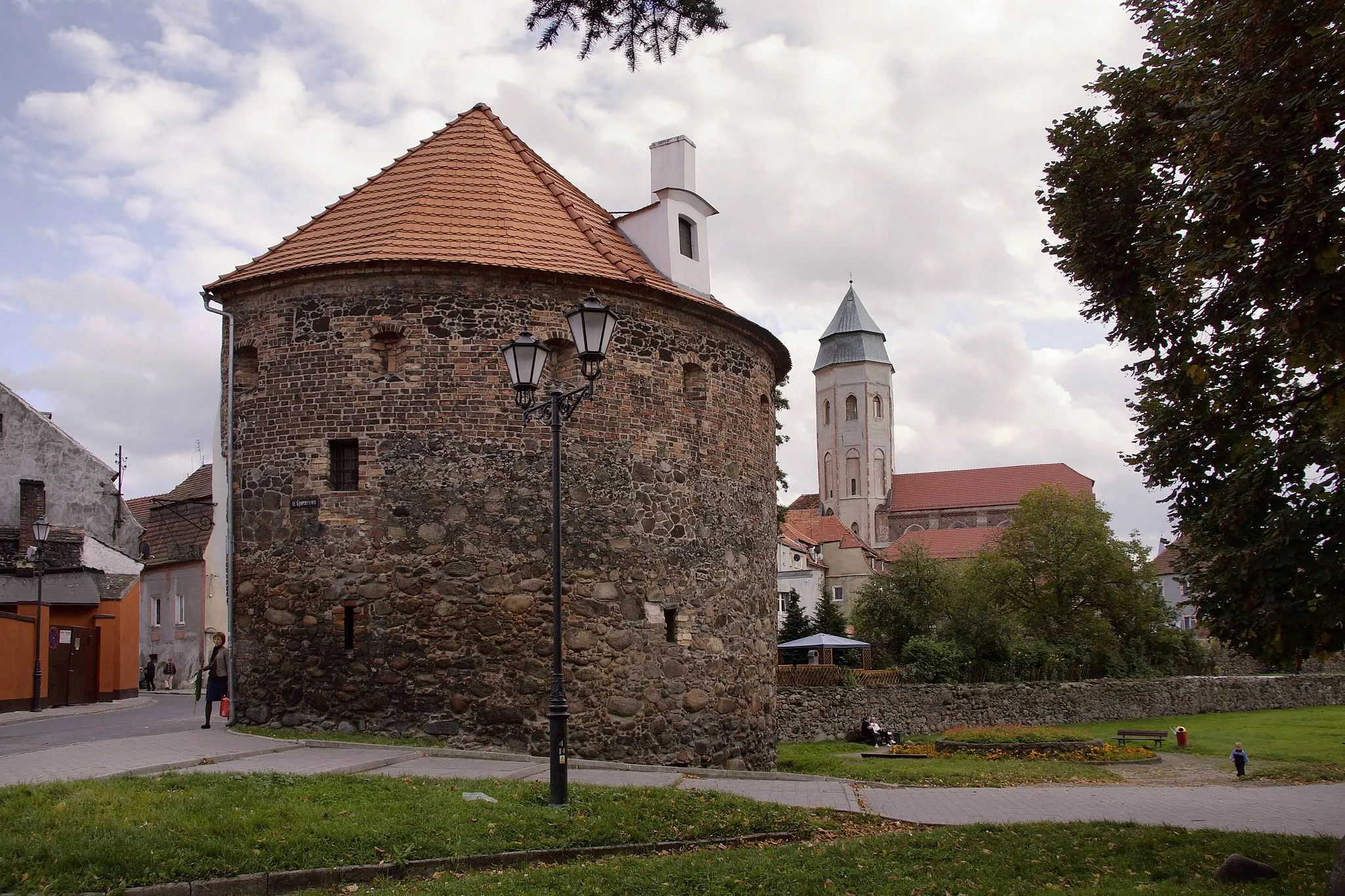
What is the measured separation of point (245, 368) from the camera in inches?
614

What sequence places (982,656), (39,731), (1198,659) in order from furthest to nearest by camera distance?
(1198,659) < (982,656) < (39,731)

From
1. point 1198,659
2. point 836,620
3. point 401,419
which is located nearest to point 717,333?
point 401,419

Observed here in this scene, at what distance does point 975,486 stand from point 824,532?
2678 cm

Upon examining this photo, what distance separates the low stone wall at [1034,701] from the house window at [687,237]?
11479mm

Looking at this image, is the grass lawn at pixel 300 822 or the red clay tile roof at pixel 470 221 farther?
the red clay tile roof at pixel 470 221

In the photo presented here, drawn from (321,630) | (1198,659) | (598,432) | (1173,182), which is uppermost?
(1173,182)

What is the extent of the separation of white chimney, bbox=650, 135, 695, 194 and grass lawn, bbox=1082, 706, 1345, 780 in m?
14.6

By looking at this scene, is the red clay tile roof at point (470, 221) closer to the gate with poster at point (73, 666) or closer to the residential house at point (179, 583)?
the gate with poster at point (73, 666)

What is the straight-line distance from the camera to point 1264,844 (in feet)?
29.0

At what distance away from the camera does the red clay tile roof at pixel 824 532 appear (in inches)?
2840

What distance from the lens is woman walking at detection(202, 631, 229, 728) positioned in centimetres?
1520

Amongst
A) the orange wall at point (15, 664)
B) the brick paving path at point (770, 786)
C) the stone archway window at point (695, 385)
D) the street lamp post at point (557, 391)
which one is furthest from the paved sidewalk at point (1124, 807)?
the orange wall at point (15, 664)

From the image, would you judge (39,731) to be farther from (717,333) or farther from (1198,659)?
(1198,659)

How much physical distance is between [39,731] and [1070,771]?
17.5 metres
